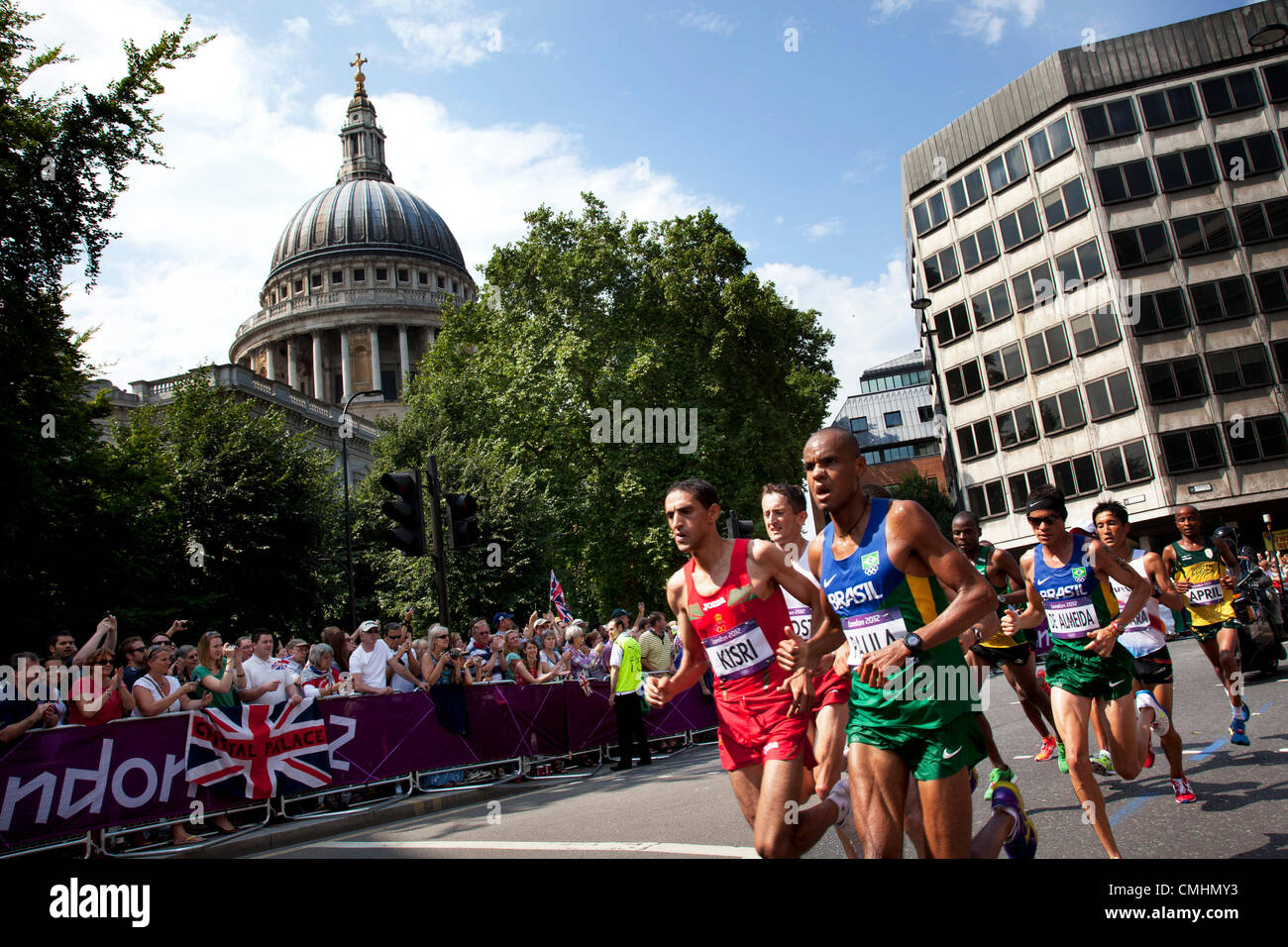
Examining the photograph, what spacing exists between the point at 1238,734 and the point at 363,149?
11050 centimetres

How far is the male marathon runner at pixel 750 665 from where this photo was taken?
4.29 meters

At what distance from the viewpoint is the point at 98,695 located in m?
9.14

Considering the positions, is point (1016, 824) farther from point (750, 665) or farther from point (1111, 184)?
point (1111, 184)

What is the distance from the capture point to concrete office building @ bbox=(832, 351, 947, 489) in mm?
86688

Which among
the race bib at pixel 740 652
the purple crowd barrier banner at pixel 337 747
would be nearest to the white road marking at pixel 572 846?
the purple crowd barrier banner at pixel 337 747

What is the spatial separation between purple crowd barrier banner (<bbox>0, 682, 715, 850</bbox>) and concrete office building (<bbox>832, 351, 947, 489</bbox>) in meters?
72.7

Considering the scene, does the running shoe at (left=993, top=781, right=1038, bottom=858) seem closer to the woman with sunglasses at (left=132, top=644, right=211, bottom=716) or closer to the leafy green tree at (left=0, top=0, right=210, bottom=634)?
Result: the woman with sunglasses at (left=132, top=644, right=211, bottom=716)

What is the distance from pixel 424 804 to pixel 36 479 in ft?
33.7

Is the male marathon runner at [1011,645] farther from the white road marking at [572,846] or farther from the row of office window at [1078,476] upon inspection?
the row of office window at [1078,476]

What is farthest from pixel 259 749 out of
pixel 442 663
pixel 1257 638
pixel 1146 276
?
pixel 1146 276

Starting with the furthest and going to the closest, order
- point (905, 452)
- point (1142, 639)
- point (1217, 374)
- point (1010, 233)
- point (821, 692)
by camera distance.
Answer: point (905, 452) < point (1010, 233) < point (1217, 374) < point (1142, 639) < point (821, 692)

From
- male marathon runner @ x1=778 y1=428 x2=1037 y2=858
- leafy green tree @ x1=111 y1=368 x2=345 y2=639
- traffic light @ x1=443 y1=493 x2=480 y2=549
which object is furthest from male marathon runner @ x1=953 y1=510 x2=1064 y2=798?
leafy green tree @ x1=111 y1=368 x2=345 y2=639
